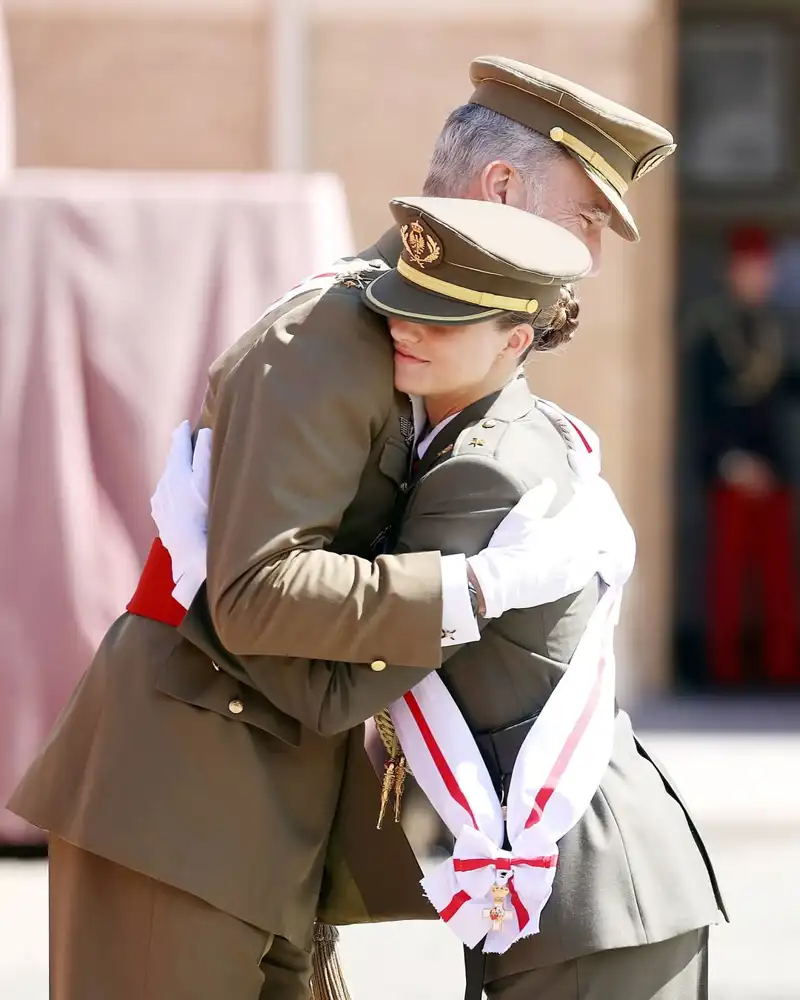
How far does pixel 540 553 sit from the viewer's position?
5.95 ft

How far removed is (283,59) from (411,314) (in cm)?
424

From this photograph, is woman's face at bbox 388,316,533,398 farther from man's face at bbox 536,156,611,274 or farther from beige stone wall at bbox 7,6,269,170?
beige stone wall at bbox 7,6,269,170

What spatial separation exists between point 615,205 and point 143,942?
1.07m

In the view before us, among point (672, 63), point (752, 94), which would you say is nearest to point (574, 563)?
point (672, 63)

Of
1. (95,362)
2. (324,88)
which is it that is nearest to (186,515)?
(95,362)

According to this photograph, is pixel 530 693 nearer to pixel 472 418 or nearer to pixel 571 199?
pixel 472 418

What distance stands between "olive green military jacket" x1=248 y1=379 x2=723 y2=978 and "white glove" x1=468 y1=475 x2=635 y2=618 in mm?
22

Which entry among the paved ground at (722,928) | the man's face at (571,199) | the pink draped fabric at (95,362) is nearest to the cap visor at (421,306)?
the man's face at (571,199)

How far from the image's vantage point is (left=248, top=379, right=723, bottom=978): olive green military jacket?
1840 mm

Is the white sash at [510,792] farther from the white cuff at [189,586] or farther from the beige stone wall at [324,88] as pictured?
the beige stone wall at [324,88]

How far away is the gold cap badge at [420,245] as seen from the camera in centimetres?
187

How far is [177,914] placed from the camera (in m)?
1.91

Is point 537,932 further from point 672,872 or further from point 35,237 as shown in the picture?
point 35,237

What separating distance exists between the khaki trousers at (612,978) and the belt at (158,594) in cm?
59
